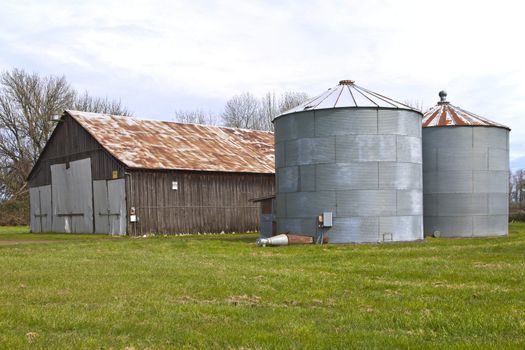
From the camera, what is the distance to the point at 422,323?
27.5 feet

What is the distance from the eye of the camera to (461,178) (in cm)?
2875

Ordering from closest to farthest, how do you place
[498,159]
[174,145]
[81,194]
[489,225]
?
1. [489,225]
2. [498,159]
3. [81,194]
4. [174,145]

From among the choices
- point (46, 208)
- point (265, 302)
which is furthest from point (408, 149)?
point (46, 208)

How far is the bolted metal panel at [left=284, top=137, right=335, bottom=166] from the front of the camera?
80.2ft

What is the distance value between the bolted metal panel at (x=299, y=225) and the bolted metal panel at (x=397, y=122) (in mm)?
4532

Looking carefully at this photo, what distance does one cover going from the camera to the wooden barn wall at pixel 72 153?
37.2 meters

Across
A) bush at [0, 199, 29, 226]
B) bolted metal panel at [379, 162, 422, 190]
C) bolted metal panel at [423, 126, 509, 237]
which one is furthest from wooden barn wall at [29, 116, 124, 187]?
bush at [0, 199, 29, 226]

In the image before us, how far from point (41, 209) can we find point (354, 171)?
28.1 metres

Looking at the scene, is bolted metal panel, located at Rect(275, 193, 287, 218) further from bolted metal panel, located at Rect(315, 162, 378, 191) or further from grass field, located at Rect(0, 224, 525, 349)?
grass field, located at Rect(0, 224, 525, 349)

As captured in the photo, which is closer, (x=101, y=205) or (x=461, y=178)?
(x=461, y=178)

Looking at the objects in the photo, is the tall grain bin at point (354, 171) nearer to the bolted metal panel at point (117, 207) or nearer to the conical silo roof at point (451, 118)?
the conical silo roof at point (451, 118)

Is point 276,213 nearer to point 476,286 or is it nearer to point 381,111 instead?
point 381,111

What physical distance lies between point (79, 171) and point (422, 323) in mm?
34568

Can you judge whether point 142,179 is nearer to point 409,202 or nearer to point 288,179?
point 288,179
